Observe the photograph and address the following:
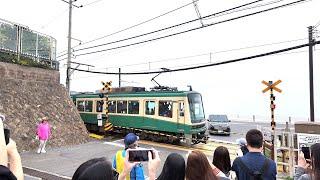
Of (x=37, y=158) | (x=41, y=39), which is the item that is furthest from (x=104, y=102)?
(x=37, y=158)

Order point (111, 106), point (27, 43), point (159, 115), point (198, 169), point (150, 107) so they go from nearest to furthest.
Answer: point (198, 169) → point (159, 115) → point (150, 107) → point (27, 43) → point (111, 106)

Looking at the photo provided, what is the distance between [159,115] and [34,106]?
7.21 m

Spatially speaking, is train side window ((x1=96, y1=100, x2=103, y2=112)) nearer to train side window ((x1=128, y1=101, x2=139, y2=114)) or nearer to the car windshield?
train side window ((x1=128, y1=101, x2=139, y2=114))

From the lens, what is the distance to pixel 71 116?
18984 mm

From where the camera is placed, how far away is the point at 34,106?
1723 cm

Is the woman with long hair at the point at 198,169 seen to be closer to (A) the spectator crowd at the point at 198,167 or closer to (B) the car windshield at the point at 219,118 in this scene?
(A) the spectator crowd at the point at 198,167

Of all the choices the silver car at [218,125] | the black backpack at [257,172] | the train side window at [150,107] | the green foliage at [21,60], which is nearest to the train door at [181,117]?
the train side window at [150,107]

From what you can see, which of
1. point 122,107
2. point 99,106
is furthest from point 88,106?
point 122,107

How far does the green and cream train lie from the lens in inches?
650

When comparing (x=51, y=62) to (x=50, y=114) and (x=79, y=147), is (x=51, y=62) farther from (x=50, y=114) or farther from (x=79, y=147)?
(x=79, y=147)

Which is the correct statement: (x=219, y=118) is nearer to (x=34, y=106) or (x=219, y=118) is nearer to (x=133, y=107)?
(x=133, y=107)

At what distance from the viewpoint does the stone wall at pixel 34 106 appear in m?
15.4

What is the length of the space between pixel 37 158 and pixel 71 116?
6.06m

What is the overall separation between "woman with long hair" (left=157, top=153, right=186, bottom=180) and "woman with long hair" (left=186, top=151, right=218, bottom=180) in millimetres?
109
